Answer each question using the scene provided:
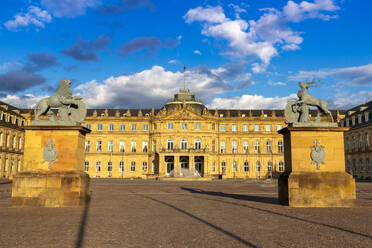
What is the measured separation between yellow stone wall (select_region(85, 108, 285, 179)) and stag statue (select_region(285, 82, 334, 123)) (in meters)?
59.3

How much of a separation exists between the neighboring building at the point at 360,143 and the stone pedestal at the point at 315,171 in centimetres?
5449

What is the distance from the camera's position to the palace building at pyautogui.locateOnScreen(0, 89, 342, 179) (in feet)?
252

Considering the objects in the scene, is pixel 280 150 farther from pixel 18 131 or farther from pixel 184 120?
pixel 18 131

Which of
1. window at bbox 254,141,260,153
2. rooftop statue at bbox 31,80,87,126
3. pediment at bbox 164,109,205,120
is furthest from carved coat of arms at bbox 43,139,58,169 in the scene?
window at bbox 254,141,260,153

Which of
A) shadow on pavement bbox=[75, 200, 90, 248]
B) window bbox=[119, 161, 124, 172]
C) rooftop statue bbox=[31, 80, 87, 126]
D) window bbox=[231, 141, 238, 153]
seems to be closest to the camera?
shadow on pavement bbox=[75, 200, 90, 248]

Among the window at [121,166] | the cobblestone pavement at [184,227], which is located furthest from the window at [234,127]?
the cobblestone pavement at [184,227]

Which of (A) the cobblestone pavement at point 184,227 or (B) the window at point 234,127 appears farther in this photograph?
(B) the window at point 234,127

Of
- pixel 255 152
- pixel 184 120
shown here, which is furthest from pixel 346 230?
pixel 255 152

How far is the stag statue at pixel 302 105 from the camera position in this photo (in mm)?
16391

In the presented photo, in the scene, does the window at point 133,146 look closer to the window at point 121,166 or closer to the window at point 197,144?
the window at point 121,166

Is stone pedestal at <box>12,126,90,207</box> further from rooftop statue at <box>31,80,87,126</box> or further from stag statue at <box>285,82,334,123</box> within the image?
stag statue at <box>285,82,334,123</box>

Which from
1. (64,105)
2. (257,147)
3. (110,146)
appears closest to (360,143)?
(257,147)

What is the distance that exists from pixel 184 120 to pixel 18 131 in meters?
35.6

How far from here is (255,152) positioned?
265ft
